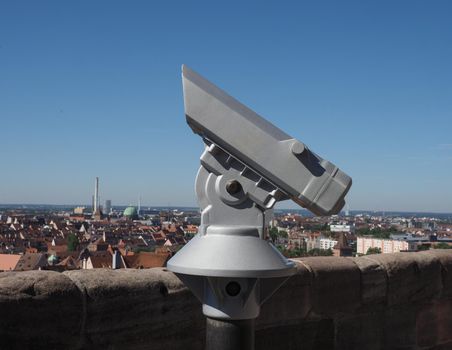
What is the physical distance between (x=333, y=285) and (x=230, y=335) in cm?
152

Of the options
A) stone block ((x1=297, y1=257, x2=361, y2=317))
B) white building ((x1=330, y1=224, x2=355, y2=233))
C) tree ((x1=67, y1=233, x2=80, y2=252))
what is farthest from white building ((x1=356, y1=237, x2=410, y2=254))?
stone block ((x1=297, y1=257, x2=361, y2=317))

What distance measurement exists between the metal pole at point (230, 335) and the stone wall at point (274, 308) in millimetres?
682

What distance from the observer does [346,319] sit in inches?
109

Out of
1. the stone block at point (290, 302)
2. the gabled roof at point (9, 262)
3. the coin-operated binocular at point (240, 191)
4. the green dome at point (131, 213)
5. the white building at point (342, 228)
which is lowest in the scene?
the white building at point (342, 228)

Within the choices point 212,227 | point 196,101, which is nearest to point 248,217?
point 212,227

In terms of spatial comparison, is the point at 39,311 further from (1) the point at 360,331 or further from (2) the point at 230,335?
(1) the point at 360,331

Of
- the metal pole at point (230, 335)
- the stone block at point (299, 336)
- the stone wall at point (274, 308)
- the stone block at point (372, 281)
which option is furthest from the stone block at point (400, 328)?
the metal pole at point (230, 335)

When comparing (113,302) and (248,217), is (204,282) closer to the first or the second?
(248,217)

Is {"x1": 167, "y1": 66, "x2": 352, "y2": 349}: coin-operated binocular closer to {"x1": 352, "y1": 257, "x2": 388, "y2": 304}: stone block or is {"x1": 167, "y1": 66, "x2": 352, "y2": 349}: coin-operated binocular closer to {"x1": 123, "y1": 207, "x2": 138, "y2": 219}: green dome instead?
{"x1": 352, "y1": 257, "x2": 388, "y2": 304}: stone block

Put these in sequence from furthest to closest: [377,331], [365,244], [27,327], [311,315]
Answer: [365,244] < [377,331] < [311,315] < [27,327]

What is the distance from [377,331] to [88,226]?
94.6 meters

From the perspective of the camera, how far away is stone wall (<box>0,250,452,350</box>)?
176cm

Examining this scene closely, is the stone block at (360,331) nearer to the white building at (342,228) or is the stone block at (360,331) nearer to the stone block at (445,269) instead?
the stone block at (445,269)

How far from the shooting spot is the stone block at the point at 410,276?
117 inches
